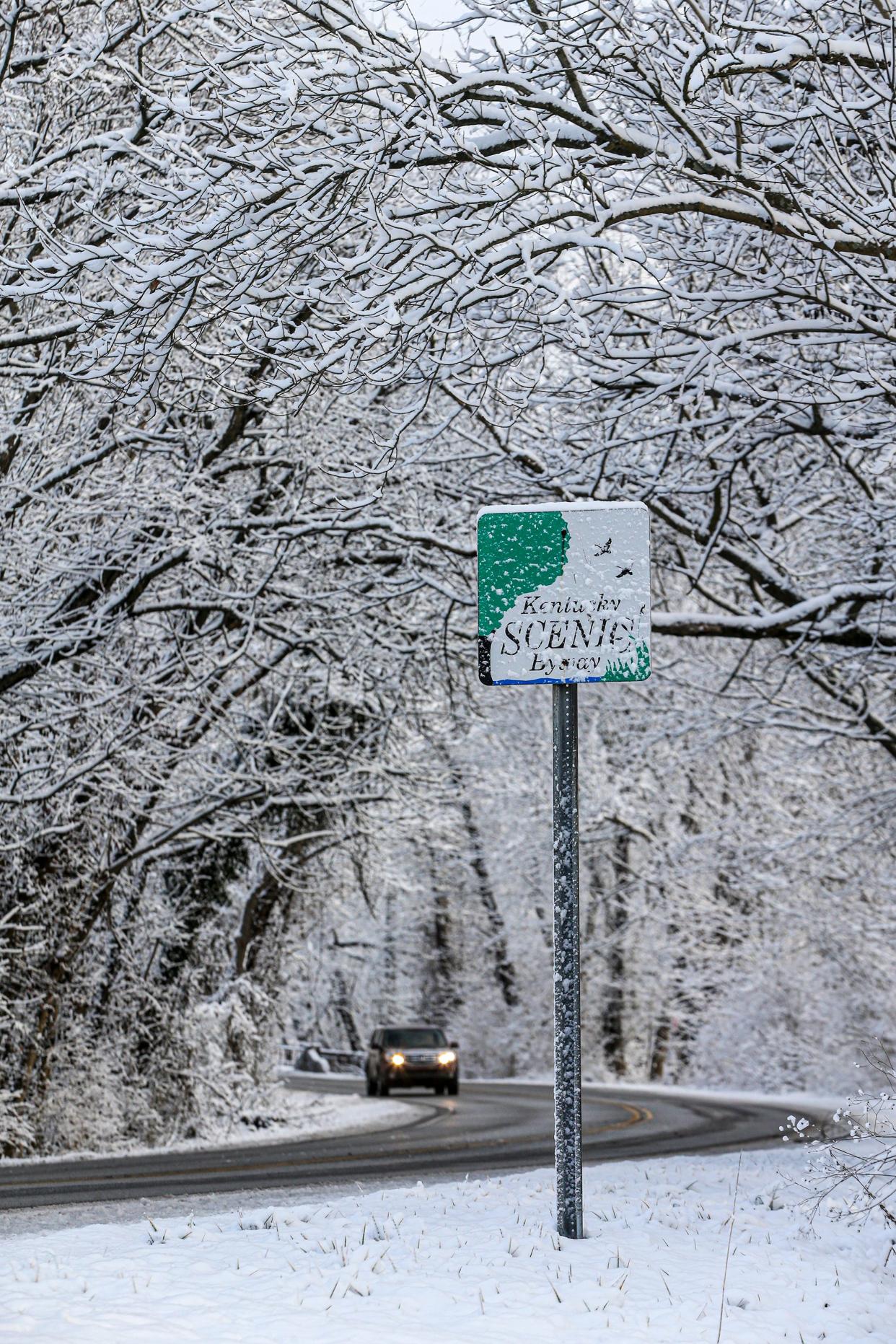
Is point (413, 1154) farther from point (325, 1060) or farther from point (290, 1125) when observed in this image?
point (325, 1060)

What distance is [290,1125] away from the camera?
21922 mm

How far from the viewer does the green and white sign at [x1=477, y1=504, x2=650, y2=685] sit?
298 inches

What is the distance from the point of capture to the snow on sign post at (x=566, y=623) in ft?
24.7

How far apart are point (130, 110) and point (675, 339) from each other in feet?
17.2

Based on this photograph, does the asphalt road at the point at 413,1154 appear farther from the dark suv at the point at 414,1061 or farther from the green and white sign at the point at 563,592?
Result: the green and white sign at the point at 563,592

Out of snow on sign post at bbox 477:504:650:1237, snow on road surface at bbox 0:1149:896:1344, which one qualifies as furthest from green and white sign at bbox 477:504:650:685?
snow on road surface at bbox 0:1149:896:1344

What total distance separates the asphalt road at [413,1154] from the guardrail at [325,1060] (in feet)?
70.4

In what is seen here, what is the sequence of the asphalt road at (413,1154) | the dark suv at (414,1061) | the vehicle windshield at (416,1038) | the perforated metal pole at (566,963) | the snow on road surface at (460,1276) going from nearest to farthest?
the snow on road surface at (460,1276) → the perforated metal pole at (566,963) → the asphalt road at (413,1154) → the dark suv at (414,1061) → the vehicle windshield at (416,1038)

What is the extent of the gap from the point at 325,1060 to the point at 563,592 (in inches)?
1659

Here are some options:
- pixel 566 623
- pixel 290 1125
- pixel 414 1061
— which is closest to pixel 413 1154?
pixel 290 1125

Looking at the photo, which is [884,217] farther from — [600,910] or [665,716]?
[600,910]

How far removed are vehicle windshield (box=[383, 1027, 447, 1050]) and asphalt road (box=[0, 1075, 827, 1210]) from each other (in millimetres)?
5713

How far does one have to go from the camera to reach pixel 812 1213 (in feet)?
27.9

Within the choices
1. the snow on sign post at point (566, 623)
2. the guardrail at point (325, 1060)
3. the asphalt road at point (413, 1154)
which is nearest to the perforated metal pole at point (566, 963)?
the snow on sign post at point (566, 623)
